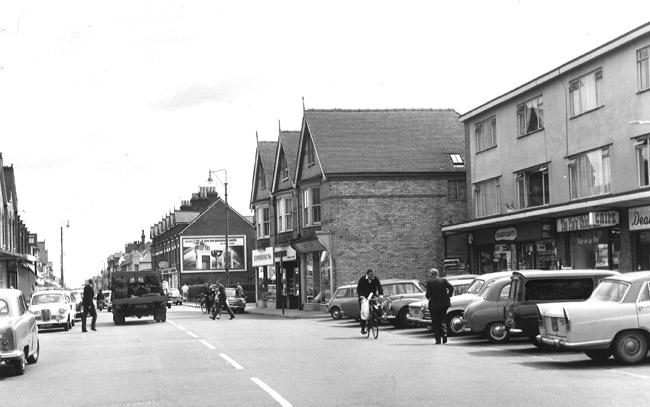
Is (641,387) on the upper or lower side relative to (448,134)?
lower

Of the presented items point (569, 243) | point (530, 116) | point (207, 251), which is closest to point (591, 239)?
point (569, 243)

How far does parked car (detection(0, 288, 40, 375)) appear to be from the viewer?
15000mm

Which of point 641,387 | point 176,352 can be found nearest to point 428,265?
point 176,352

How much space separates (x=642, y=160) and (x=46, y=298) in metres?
21.9

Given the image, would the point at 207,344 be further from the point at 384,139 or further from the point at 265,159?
the point at 265,159

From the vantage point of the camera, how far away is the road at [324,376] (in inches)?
441

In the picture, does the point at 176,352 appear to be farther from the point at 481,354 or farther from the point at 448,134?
the point at 448,134

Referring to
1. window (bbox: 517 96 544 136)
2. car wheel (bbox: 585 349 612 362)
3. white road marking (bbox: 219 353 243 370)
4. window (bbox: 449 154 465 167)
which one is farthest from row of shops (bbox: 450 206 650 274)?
→ white road marking (bbox: 219 353 243 370)

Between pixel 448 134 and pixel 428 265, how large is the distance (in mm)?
7412

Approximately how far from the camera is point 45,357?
2002cm

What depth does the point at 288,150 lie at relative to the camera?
51594 mm

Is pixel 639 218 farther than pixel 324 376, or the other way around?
pixel 639 218

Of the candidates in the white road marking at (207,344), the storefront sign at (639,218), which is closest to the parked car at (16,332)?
the white road marking at (207,344)

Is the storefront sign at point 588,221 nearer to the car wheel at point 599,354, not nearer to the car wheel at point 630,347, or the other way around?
the car wheel at point 599,354
